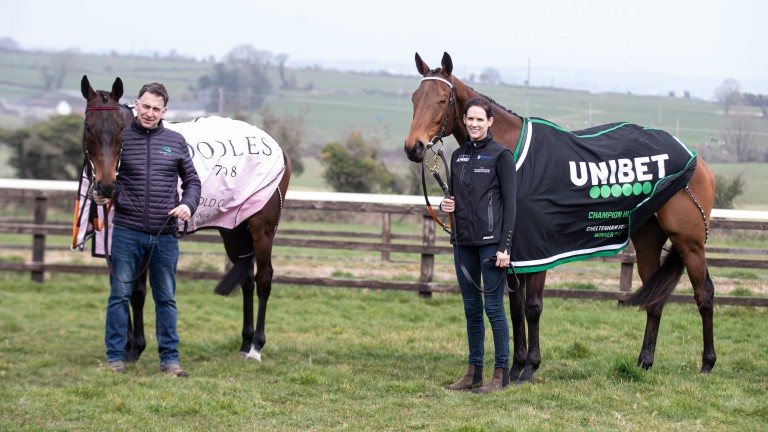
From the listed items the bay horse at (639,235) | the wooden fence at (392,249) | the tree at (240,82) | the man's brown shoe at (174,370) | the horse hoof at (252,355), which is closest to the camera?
the bay horse at (639,235)

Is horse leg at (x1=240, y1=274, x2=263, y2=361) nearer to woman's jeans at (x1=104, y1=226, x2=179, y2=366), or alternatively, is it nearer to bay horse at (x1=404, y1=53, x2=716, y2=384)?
woman's jeans at (x1=104, y1=226, x2=179, y2=366)

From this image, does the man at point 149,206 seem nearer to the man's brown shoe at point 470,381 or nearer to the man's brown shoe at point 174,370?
the man's brown shoe at point 174,370

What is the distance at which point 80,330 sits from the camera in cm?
833

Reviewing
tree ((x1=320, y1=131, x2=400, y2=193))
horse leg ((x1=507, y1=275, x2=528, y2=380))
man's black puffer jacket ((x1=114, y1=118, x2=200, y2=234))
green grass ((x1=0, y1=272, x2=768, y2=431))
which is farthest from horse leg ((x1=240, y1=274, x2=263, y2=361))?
tree ((x1=320, y1=131, x2=400, y2=193))

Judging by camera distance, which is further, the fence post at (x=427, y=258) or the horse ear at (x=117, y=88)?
the fence post at (x=427, y=258)

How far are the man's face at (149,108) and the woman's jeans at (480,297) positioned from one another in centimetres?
236

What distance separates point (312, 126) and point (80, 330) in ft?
106

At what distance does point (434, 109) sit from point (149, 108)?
2046 mm

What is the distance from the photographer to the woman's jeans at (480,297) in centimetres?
552

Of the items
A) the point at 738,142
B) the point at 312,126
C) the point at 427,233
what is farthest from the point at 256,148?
the point at 312,126


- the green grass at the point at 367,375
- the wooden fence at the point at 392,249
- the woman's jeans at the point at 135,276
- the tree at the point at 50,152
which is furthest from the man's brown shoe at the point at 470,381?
the tree at the point at 50,152

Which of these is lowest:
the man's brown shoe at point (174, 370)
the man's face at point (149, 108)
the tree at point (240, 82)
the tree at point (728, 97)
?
the man's brown shoe at point (174, 370)

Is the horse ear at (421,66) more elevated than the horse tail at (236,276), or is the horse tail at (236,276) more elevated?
the horse ear at (421,66)

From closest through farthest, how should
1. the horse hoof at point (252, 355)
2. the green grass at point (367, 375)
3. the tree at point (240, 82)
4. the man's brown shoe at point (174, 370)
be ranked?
1. the green grass at point (367, 375)
2. the man's brown shoe at point (174, 370)
3. the horse hoof at point (252, 355)
4. the tree at point (240, 82)
